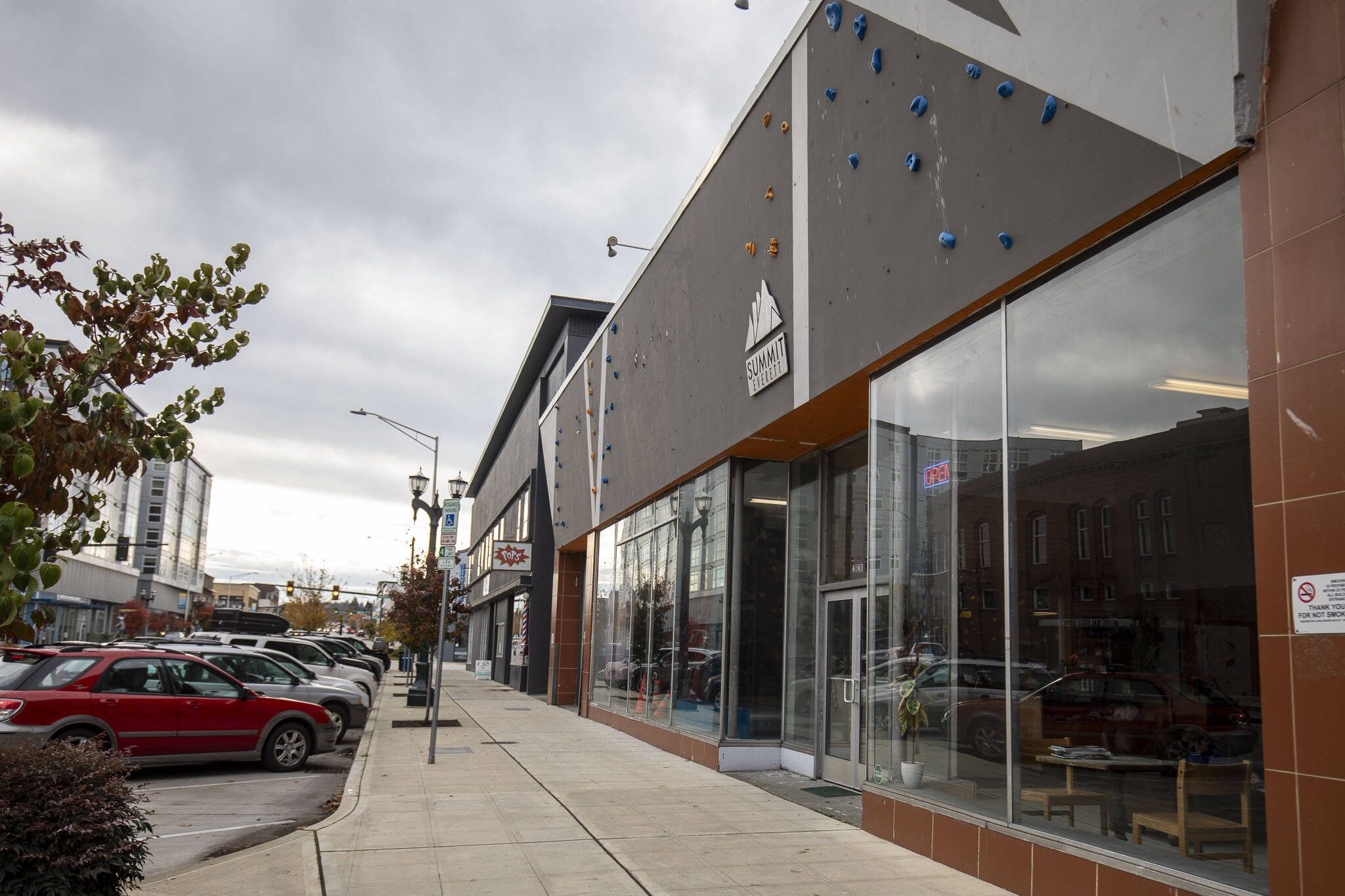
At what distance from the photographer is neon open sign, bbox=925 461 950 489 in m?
8.90

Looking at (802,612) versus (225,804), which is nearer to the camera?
(225,804)

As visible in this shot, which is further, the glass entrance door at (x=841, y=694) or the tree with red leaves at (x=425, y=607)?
the tree with red leaves at (x=425, y=607)

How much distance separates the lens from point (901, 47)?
8742 millimetres

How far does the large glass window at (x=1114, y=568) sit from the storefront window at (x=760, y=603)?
5.11m

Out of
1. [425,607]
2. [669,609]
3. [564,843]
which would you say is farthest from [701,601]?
[425,607]

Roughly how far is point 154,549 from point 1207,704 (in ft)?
361

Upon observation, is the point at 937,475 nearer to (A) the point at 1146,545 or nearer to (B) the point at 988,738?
(B) the point at 988,738

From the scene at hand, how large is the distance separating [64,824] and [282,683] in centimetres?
1131

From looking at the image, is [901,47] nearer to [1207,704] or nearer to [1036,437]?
[1036,437]

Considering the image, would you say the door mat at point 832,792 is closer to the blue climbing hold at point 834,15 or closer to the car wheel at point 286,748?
the car wheel at point 286,748

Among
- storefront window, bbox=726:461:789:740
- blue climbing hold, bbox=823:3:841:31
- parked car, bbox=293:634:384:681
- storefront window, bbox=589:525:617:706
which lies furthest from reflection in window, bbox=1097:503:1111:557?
parked car, bbox=293:634:384:681

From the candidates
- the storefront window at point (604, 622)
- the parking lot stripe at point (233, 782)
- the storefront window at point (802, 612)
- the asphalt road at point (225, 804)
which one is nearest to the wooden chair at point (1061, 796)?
the storefront window at point (802, 612)

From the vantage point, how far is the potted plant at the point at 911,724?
8930mm

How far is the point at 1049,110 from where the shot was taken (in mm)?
6840
